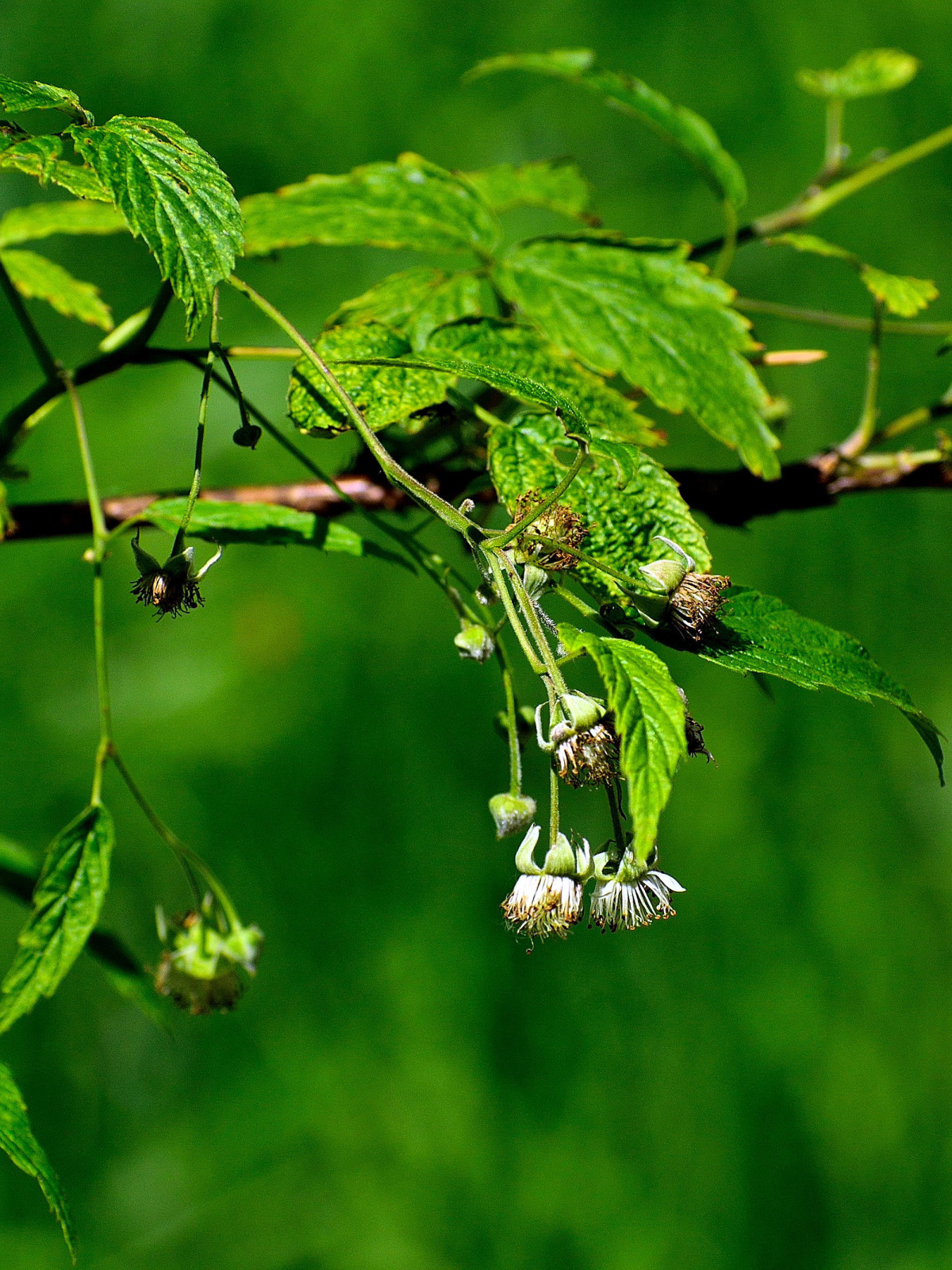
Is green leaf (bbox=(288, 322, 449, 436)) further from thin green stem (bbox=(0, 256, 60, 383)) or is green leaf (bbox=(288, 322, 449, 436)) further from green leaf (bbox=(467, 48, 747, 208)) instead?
green leaf (bbox=(467, 48, 747, 208))

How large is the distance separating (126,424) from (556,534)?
1.65 m

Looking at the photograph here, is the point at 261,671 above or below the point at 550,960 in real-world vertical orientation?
above

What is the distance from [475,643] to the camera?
1.93ft

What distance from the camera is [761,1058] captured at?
6.37 ft

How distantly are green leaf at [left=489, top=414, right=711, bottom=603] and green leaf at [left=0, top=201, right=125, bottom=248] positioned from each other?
1.47 ft

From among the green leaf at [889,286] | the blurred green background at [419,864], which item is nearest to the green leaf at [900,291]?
the green leaf at [889,286]

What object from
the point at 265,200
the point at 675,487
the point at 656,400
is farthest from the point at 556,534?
the point at 265,200

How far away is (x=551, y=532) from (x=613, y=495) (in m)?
0.06

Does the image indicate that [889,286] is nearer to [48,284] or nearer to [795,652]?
[795,652]

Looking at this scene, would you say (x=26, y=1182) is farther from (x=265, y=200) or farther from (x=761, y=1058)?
(x=265, y=200)

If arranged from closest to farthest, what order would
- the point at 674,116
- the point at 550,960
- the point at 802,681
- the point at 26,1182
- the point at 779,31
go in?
the point at 802,681, the point at 674,116, the point at 26,1182, the point at 550,960, the point at 779,31

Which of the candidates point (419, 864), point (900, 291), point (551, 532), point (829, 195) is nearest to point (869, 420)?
point (900, 291)

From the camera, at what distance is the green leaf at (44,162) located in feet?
1.76

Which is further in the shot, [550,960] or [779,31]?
[779,31]
